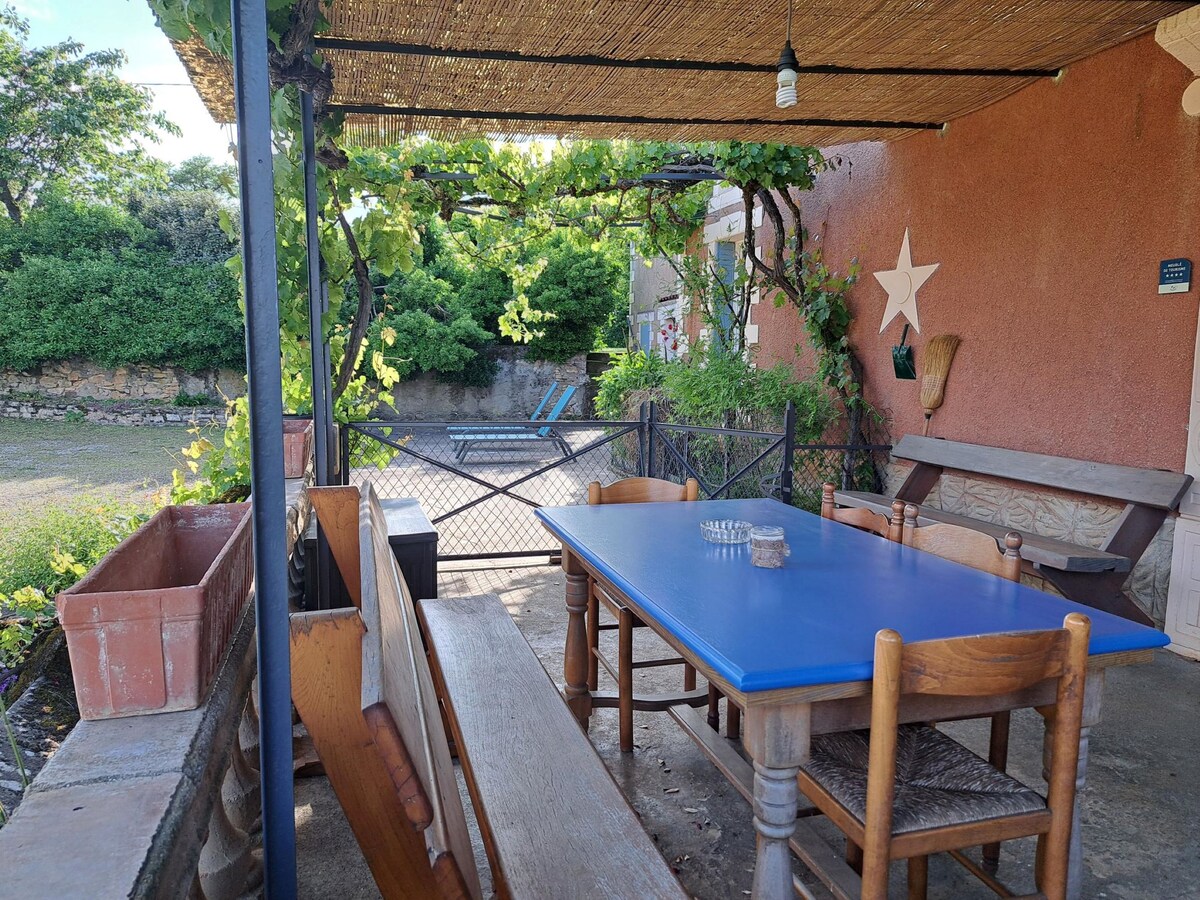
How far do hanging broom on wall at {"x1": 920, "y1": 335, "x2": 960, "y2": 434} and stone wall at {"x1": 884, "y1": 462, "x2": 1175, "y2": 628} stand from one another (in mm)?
464

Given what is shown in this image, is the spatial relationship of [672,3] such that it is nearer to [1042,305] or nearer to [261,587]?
[1042,305]

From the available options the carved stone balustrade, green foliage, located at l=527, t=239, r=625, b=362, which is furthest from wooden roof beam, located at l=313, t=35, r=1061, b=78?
green foliage, located at l=527, t=239, r=625, b=362

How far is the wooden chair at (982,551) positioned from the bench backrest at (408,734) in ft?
4.60

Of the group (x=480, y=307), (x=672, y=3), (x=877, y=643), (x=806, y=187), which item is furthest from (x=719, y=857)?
(x=480, y=307)

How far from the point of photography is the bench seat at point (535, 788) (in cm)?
134

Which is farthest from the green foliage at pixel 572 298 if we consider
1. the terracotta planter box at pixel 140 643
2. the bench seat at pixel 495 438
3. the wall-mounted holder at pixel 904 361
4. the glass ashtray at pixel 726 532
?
the terracotta planter box at pixel 140 643

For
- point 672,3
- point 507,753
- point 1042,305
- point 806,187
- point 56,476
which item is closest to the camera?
point 507,753

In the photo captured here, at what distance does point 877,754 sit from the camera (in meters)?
1.41

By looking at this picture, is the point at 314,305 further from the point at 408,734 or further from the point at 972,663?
the point at 972,663

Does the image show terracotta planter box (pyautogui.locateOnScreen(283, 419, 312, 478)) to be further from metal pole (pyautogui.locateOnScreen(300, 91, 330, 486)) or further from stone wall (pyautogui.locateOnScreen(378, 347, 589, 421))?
stone wall (pyautogui.locateOnScreen(378, 347, 589, 421))

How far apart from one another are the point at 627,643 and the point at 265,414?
1819 millimetres

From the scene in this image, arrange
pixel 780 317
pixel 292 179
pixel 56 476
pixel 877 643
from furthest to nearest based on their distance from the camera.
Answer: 1. pixel 56 476
2. pixel 780 317
3. pixel 292 179
4. pixel 877 643

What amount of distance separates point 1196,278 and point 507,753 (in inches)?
139

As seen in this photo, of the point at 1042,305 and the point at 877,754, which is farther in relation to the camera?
the point at 1042,305
